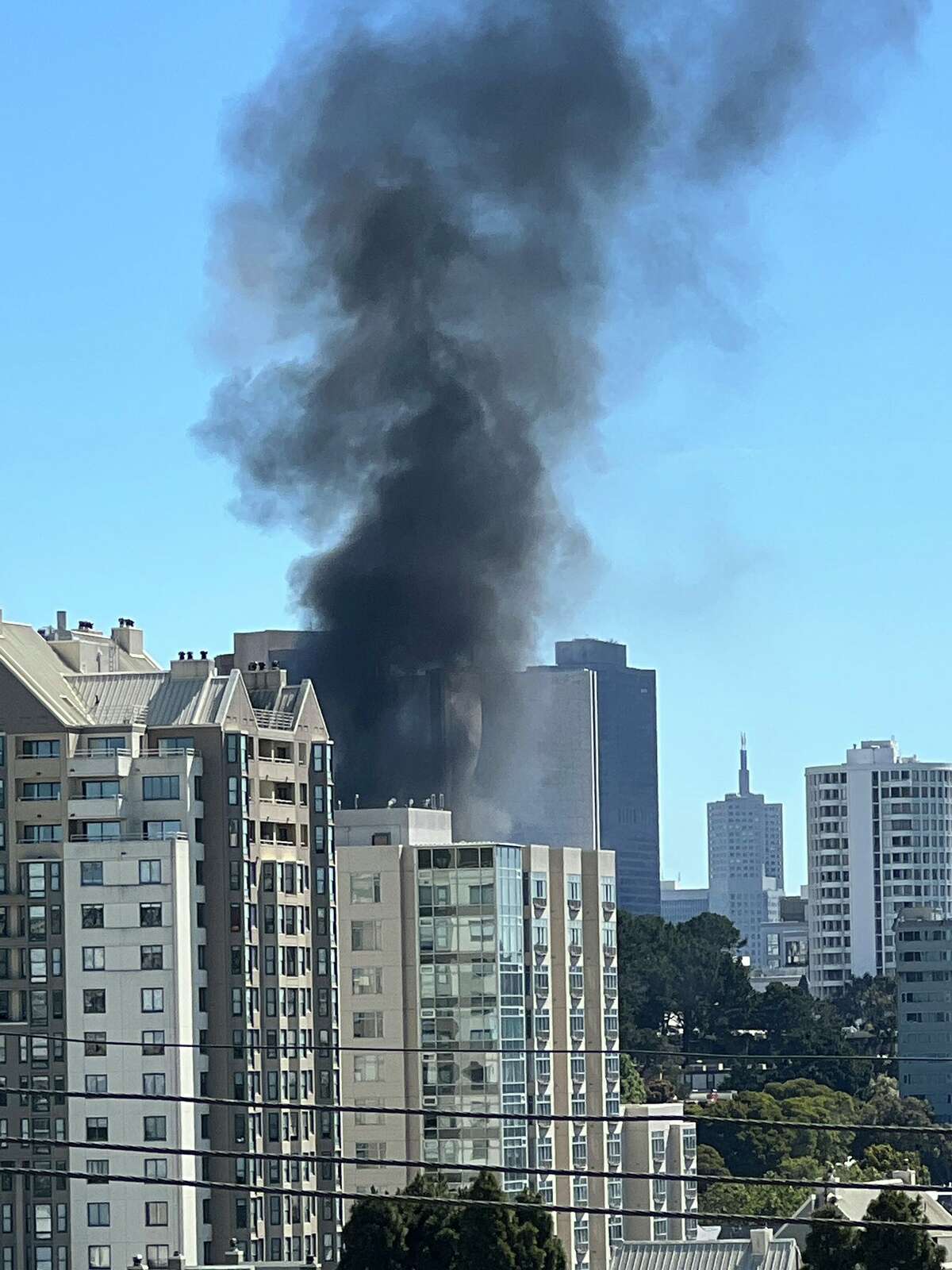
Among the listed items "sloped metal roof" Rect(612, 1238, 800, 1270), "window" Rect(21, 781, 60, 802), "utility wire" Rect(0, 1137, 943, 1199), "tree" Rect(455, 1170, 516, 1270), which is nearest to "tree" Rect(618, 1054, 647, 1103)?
"sloped metal roof" Rect(612, 1238, 800, 1270)

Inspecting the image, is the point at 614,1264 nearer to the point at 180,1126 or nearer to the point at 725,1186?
the point at 180,1126

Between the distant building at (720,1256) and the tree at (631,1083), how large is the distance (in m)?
47.1

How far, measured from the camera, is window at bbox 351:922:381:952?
89.2 m

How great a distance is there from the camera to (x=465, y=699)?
13762 cm

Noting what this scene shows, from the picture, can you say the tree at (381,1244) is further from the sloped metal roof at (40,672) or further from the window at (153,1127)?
the sloped metal roof at (40,672)

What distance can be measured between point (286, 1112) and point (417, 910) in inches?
405

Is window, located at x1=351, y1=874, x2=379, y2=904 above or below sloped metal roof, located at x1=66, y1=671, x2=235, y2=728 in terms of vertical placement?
below

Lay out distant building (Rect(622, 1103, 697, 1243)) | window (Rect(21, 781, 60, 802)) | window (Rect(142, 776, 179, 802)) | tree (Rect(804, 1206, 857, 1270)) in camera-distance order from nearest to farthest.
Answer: tree (Rect(804, 1206, 857, 1270)) < window (Rect(142, 776, 179, 802)) < window (Rect(21, 781, 60, 802)) < distant building (Rect(622, 1103, 697, 1243))

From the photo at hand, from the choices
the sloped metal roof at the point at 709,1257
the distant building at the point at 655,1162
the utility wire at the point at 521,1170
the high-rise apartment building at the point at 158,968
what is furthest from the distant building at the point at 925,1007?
the utility wire at the point at 521,1170

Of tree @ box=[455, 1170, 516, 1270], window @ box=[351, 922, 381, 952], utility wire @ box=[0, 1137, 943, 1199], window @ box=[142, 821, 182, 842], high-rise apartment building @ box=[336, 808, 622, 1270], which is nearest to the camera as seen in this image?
utility wire @ box=[0, 1137, 943, 1199]

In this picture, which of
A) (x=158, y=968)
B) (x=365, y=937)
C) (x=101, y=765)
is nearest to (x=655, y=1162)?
(x=365, y=937)

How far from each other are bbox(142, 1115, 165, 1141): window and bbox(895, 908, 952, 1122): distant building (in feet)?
320

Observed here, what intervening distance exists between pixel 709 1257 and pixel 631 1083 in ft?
196

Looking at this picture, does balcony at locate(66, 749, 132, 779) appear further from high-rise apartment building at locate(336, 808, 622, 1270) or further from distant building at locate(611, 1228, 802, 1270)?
distant building at locate(611, 1228, 802, 1270)
